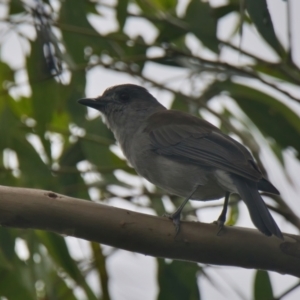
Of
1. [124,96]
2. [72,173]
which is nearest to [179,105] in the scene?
[124,96]

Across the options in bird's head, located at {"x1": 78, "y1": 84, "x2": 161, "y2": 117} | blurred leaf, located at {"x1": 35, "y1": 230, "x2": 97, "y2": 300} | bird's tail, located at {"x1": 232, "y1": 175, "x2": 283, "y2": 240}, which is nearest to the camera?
bird's tail, located at {"x1": 232, "y1": 175, "x2": 283, "y2": 240}

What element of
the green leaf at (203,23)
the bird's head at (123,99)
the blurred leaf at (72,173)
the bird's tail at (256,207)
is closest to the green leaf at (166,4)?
the bird's head at (123,99)

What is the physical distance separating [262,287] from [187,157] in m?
0.77

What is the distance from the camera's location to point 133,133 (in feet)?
13.1

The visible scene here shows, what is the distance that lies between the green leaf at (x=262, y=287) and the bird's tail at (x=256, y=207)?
55cm

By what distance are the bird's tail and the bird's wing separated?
0.20 feet

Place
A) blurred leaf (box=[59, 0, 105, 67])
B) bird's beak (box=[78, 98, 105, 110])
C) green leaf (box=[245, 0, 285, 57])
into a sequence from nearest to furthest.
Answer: green leaf (box=[245, 0, 285, 57])
blurred leaf (box=[59, 0, 105, 67])
bird's beak (box=[78, 98, 105, 110])

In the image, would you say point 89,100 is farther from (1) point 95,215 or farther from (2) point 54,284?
(1) point 95,215

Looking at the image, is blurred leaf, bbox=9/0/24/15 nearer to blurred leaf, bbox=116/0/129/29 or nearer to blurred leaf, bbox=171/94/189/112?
blurred leaf, bbox=116/0/129/29

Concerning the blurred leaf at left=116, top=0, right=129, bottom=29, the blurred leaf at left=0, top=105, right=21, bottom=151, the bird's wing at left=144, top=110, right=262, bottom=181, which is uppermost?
the blurred leaf at left=116, top=0, right=129, bottom=29

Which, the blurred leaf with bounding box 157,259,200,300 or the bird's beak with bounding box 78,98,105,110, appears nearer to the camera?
the blurred leaf with bounding box 157,259,200,300

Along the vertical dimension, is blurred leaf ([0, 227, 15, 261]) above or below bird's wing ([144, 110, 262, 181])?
below

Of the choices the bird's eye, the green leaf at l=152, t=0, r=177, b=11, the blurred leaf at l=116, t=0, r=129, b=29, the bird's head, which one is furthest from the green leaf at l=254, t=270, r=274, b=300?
the green leaf at l=152, t=0, r=177, b=11

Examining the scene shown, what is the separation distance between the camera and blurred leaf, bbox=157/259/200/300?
3500 mm
